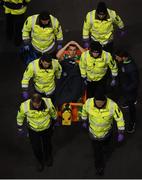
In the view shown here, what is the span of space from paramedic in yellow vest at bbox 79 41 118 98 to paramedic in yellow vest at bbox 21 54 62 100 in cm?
49

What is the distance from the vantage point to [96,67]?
9391mm

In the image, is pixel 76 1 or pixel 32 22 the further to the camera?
pixel 76 1

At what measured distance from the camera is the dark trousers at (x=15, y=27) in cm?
1133

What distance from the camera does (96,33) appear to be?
→ 1020 centimetres

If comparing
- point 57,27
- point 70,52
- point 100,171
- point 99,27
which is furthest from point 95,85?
point 100,171

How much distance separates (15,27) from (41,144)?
3.55 m

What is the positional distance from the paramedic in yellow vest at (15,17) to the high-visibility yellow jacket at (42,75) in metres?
2.22

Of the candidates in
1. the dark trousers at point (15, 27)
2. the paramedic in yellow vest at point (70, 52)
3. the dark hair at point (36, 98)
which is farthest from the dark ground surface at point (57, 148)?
the dark hair at point (36, 98)

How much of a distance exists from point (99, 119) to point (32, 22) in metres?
2.68

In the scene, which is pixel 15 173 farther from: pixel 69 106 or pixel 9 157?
pixel 69 106

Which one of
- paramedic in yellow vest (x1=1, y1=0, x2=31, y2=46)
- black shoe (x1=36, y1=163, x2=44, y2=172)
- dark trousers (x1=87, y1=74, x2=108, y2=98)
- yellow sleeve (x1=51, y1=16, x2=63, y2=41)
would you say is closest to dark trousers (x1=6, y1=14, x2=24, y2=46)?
paramedic in yellow vest (x1=1, y1=0, x2=31, y2=46)

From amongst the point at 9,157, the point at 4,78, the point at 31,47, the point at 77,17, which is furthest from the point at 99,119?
the point at 77,17

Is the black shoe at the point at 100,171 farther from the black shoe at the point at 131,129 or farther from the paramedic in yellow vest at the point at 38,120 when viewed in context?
the black shoe at the point at 131,129

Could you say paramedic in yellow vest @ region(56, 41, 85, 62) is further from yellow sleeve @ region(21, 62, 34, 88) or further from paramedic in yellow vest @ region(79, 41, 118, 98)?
yellow sleeve @ region(21, 62, 34, 88)
